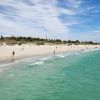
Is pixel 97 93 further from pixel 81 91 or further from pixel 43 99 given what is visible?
pixel 43 99

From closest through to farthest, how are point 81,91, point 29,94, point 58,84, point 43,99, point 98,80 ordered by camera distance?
point 43,99 < point 29,94 < point 81,91 < point 58,84 < point 98,80

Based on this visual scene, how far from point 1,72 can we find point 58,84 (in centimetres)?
683

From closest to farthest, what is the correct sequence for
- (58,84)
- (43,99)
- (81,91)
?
(43,99), (81,91), (58,84)

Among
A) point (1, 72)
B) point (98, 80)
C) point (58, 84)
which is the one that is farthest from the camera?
point (1, 72)

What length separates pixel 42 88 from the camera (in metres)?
17.5

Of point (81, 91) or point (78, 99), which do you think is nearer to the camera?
point (78, 99)

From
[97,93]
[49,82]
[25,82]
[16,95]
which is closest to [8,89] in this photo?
[16,95]

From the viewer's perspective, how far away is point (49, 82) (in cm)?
1981

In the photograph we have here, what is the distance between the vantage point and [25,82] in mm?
19547

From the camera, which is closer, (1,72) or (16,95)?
(16,95)

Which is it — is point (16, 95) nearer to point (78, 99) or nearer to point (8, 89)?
point (8, 89)

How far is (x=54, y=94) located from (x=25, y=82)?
445cm

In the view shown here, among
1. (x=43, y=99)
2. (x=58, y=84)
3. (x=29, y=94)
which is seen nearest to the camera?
(x=43, y=99)

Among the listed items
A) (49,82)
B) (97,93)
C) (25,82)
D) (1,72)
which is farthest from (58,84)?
(1,72)
